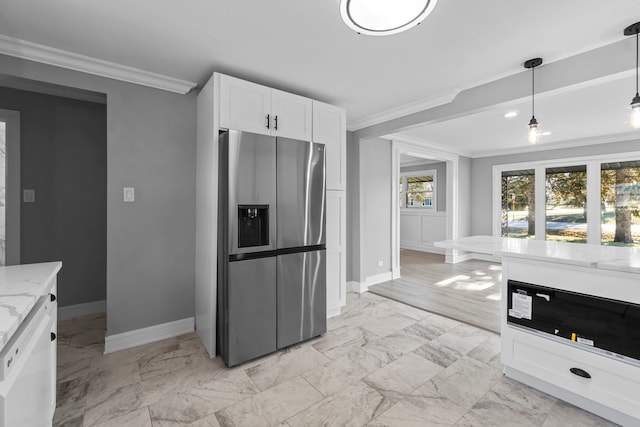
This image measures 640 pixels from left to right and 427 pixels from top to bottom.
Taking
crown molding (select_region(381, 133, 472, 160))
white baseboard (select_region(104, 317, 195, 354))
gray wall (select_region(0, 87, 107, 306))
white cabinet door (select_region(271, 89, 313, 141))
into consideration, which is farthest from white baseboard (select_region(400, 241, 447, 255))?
gray wall (select_region(0, 87, 107, 306))

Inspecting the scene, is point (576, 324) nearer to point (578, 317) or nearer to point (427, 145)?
point (578, 317)

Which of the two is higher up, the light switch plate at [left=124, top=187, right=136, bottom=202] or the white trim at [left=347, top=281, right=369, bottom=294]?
the light switch plate at [left=124, top=187, right=136, bottom=202]

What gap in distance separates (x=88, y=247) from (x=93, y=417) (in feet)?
6.60

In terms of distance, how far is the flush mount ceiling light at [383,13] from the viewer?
53.9 inches

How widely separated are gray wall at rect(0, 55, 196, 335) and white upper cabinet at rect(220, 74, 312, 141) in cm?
62

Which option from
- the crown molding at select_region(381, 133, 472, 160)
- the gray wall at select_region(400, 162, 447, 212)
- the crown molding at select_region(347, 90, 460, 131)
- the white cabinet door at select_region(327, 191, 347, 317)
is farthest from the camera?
the gray wall at select_region(400, 162, 447, 212)

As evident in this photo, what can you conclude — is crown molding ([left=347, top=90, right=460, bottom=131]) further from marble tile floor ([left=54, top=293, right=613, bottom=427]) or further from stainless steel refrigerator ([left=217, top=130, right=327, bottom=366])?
marble tile floor ([left=54, top=293, right=613, bottom=427])

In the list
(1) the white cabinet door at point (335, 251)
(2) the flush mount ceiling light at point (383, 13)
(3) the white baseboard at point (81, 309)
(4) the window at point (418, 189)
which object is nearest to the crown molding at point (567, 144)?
(4) the window at point (418, 189)

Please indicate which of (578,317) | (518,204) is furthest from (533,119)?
(518,204)

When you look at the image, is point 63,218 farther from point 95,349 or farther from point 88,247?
point 95,349

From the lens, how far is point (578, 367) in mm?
1777

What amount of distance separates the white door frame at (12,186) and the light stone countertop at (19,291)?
1.54 metres

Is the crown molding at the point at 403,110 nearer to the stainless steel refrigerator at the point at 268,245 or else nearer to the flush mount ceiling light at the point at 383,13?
the stainless steel refrigerator at the point at 268,245

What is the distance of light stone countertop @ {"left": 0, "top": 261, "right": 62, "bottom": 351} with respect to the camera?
94cm
